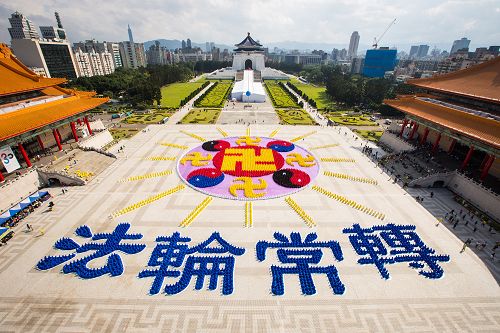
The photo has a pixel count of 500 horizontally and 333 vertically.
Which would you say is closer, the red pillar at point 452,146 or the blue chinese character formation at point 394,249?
the blue chinese character formation at point 394,249

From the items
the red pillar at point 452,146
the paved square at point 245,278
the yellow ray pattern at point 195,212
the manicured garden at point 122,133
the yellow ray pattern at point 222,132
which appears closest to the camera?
the paved square at point 245,278

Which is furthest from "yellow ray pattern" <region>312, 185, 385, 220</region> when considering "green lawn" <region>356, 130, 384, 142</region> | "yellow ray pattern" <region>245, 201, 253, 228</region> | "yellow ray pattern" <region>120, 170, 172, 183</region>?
"green lawn" <region>356, 130, 384, 142</region>

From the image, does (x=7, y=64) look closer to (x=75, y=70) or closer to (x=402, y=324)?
(x=402, y=324)

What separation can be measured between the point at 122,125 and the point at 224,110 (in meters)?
31.0

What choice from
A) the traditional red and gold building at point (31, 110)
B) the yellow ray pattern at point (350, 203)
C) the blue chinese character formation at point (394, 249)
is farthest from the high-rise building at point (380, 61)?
the traditional red and gold building at point (31, 110)

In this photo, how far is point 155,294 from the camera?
22297mm

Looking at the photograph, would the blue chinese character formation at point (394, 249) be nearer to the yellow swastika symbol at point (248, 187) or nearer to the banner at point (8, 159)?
the yellow swastika symbol at point (248, 187)

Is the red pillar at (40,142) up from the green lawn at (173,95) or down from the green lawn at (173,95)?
up

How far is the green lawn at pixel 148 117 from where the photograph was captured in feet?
229

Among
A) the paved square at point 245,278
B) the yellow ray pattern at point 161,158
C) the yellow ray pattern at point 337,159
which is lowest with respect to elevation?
the paved square at point 245,278

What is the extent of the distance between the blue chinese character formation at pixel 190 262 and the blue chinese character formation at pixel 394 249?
13122 millimetres

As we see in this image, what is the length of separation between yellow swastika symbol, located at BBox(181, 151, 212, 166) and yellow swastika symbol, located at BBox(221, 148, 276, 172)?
3.25 meters

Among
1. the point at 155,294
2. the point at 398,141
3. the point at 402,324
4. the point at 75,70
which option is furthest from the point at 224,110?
the point at 75,70

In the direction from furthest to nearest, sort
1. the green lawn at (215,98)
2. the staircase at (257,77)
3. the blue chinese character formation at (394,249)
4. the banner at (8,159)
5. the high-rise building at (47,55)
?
the staircase at (257,77)
the high-rise building at (47,55)
the green lawn at (215,98)
the banner at (8,159)
the blue chinese character formation at (394,249)
